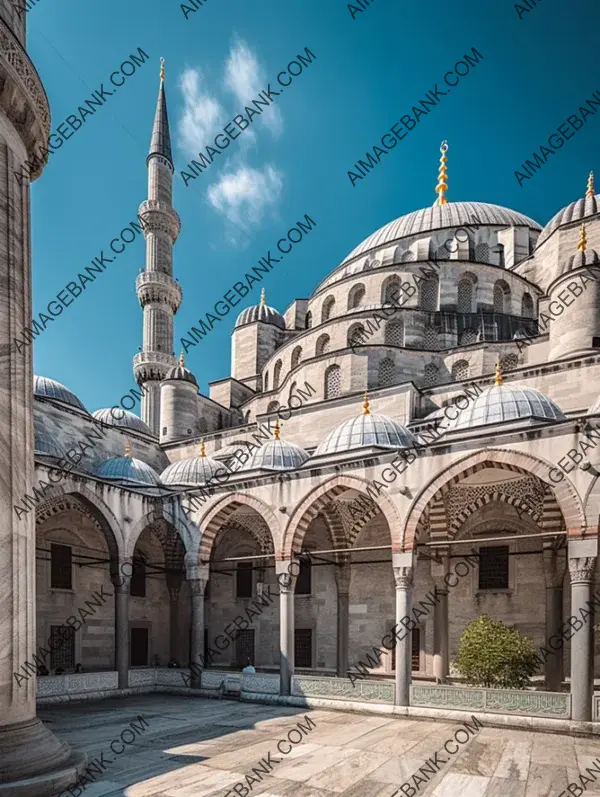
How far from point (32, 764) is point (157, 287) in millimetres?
18962

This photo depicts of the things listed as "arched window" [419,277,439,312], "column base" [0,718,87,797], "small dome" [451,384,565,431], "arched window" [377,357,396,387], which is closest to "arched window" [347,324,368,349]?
"arched window" [377,357,396,387]

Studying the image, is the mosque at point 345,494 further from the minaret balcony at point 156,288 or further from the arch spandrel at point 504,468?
the minaret balcony at point 156,288

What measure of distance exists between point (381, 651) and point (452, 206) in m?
16.1

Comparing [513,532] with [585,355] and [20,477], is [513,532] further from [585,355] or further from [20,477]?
[20,477]

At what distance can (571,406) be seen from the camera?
1209cm

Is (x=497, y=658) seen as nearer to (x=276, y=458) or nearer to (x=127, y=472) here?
(x=276, y=458)

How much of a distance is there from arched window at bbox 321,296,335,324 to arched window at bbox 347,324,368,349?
2690 mm

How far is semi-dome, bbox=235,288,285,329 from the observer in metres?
22.4

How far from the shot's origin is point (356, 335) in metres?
16.8

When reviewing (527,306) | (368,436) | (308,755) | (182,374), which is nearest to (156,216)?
(182,374)

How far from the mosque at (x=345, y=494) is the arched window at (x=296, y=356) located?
0.08 meters

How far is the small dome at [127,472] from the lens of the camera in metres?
13.6

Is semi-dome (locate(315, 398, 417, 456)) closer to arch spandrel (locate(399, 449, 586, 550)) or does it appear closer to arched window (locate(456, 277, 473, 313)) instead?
arch spandrel (locate(399, 449, 586, 550))

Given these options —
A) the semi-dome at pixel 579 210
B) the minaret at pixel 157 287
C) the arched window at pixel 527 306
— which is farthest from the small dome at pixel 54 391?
the semi-dome at pixel 579 210
